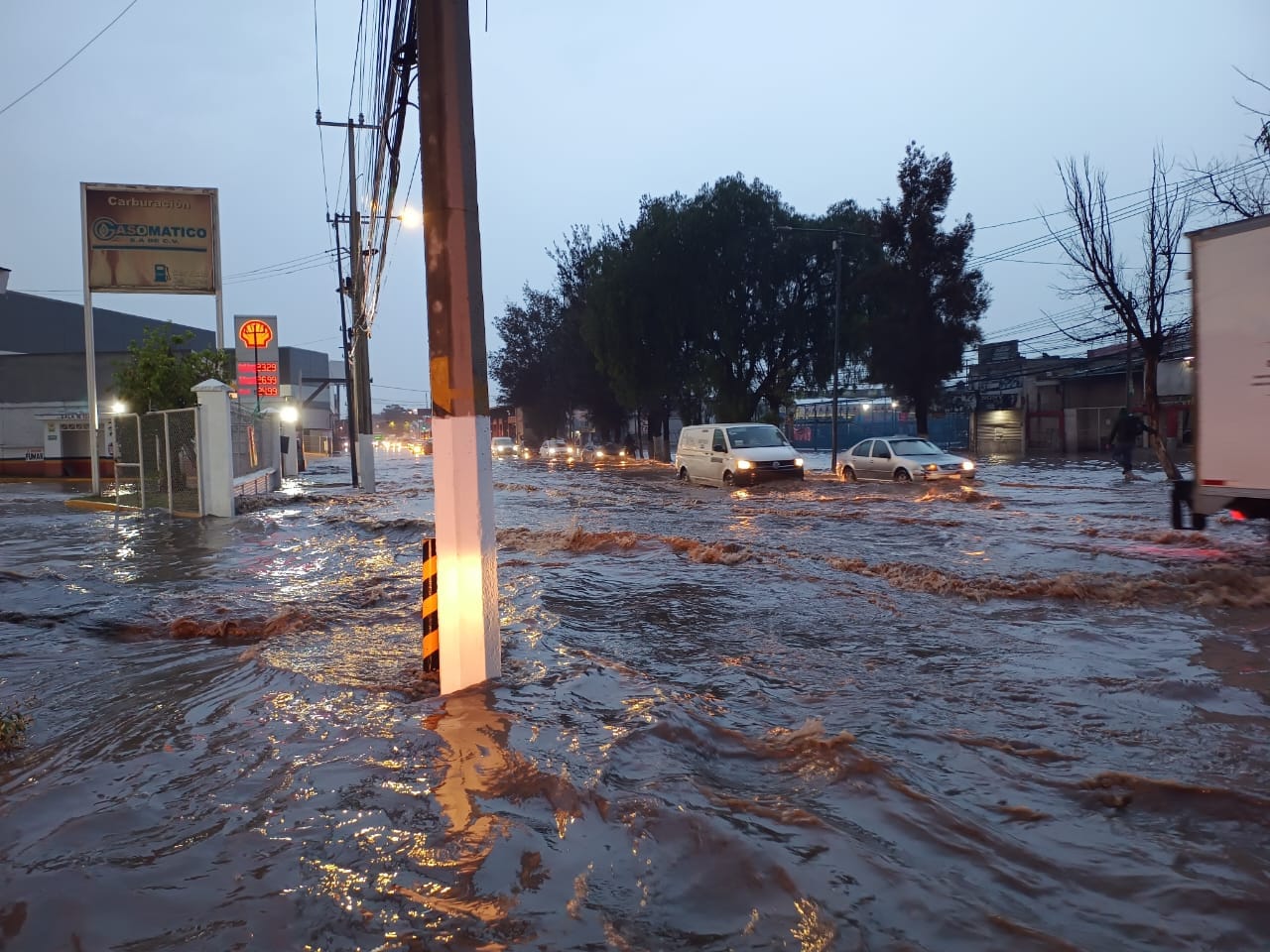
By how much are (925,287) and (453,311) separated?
31.9 metres

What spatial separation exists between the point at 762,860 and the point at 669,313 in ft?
118

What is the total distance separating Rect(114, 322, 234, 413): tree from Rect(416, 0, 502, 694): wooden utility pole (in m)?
19.8

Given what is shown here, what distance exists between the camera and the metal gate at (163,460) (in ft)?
61.7

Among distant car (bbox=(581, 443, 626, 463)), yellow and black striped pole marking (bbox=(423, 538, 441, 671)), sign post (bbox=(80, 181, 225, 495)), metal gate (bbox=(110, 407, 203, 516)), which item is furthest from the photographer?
distant car (bbox=(581, 443, 626, 463))

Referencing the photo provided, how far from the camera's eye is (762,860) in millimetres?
3592

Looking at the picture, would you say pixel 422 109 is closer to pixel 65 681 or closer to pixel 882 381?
pixel 65 681

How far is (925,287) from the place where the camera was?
3456cm

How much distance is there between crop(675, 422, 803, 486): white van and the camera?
22.4 m

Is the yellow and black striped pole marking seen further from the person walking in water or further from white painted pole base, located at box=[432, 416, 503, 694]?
the person walking in water

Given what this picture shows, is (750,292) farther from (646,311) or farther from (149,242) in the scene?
(149,242)

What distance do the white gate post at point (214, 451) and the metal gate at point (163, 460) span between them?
186mm

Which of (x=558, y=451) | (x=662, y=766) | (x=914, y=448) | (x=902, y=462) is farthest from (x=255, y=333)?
(x=662, y=766)

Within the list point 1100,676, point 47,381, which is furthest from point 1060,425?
point 47,381

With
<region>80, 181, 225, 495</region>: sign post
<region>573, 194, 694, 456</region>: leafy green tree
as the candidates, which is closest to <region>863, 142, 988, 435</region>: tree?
<region>573, 194, 694, 456</region>: leafy green tree
